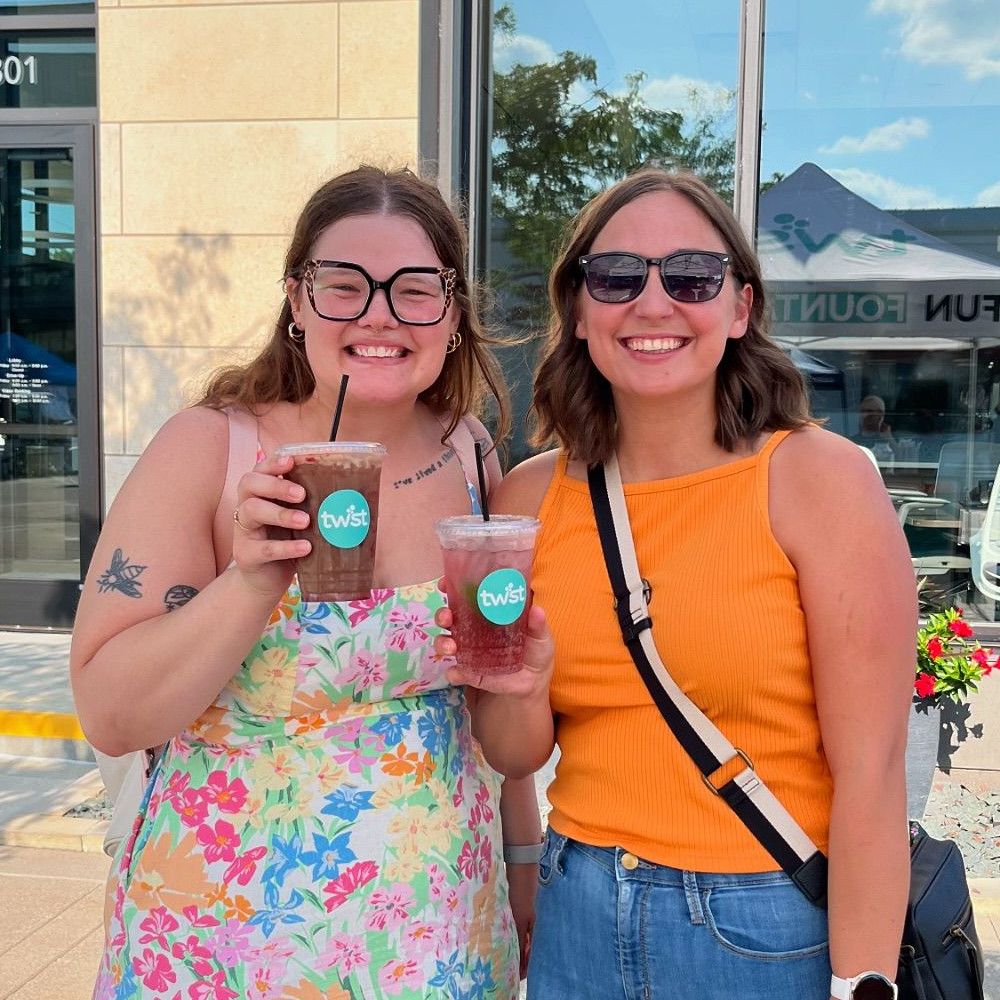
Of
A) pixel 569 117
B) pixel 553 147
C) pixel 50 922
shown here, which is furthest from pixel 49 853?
pixel 569 117

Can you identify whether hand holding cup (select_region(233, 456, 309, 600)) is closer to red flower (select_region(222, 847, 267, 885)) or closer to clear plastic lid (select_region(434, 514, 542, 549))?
clear plastic lid (select_region(434, 514, 542, 549))

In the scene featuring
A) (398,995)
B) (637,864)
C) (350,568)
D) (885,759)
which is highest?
(350,568)

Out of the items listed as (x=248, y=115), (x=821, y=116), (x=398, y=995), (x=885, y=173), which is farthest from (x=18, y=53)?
(x=398, y=995)

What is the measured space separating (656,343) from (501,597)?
54 cm

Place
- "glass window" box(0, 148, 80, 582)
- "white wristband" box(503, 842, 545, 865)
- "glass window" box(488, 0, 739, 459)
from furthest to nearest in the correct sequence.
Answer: "glass window" box(0, 148, 80, 582), "glass window" box(488, 0, 739, 459), "white wristband" box(503, 842, 545, 865)

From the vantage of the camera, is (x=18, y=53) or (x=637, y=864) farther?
(x=18, y=53)

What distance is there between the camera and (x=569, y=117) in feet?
21.0

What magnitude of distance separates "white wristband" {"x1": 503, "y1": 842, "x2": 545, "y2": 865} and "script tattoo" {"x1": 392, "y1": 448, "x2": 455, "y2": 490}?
75 centimetres

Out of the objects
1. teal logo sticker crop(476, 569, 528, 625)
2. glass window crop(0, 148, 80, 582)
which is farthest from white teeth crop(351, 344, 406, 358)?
glass window crop(0, 148, 80, 582)

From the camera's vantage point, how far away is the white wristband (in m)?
2.06

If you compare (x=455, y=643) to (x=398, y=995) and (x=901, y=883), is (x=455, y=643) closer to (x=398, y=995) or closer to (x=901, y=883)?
(x=398, y=995)

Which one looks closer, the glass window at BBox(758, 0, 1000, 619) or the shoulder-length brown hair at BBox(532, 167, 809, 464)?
the shoulder-length brown hair at BBox(532, 167, 809, 464)

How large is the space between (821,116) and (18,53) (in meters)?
5.27

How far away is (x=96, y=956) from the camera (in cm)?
357
